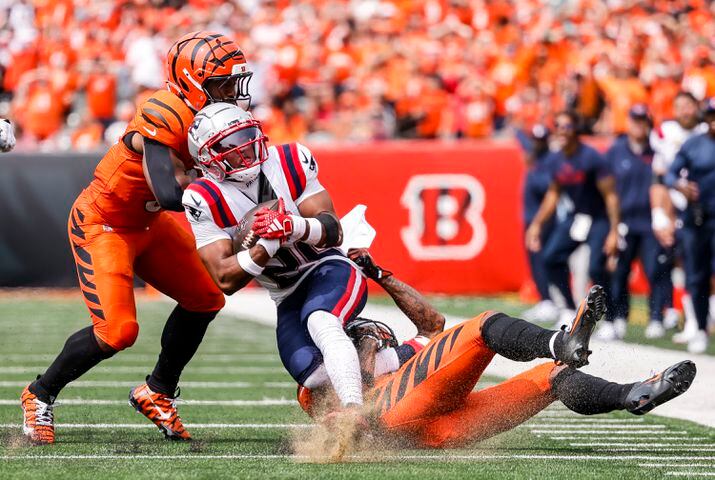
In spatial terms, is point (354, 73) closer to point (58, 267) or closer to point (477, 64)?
point (477, 64)

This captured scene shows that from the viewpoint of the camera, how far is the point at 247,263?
15.5 feet

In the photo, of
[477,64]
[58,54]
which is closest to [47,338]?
[477,64]

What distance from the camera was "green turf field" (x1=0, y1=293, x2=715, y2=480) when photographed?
4383 mm

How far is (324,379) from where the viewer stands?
487 centimetres

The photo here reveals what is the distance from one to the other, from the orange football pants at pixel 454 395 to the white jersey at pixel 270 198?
21.9 inches

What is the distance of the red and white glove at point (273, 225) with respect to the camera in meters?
4.66

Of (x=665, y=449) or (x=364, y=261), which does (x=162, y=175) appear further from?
(x=665, y=449)

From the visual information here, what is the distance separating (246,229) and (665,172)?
581 cm

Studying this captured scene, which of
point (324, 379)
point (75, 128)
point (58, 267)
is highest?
point (324, 379)

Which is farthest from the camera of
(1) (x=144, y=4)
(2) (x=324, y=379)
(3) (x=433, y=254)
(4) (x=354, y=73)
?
(1) (x=144, y=4)

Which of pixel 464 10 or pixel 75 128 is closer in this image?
pixel 75 128

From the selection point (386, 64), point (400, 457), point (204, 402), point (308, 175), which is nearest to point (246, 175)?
point (308, 175)

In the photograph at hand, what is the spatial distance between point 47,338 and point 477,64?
7.03 meters

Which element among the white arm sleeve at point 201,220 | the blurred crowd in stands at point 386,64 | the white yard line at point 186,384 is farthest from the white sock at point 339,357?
the blurred crowd in stands at point 386,64
